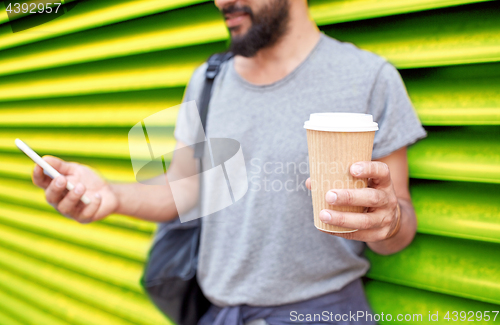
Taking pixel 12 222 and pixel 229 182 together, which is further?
pixel 12 222

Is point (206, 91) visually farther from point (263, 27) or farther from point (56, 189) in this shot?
point (56, 189)

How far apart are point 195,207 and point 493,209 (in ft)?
4.02

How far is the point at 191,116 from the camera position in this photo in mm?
1526

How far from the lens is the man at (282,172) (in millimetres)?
1155

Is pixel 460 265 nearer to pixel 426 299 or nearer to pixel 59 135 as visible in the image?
pixel 426 299

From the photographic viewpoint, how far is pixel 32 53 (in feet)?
9.21

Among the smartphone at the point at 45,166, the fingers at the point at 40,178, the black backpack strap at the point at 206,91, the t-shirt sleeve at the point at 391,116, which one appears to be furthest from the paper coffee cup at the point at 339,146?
the fingers at the point at 40,178

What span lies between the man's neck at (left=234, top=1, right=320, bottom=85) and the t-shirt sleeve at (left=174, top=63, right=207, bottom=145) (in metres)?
0.25

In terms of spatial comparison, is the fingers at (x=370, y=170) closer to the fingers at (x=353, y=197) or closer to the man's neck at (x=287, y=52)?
the fingers at (x=353, y=197)

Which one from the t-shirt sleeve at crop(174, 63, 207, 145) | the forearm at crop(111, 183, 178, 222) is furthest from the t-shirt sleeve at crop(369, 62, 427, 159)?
the forearm at crop(111, 183, 178, 222)

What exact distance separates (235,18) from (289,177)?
0.70 meters

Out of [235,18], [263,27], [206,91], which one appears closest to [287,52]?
[263,27]

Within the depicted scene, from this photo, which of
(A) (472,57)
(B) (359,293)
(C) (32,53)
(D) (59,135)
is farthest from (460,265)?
(C) (32,53)

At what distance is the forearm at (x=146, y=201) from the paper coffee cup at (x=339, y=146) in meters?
0.87
